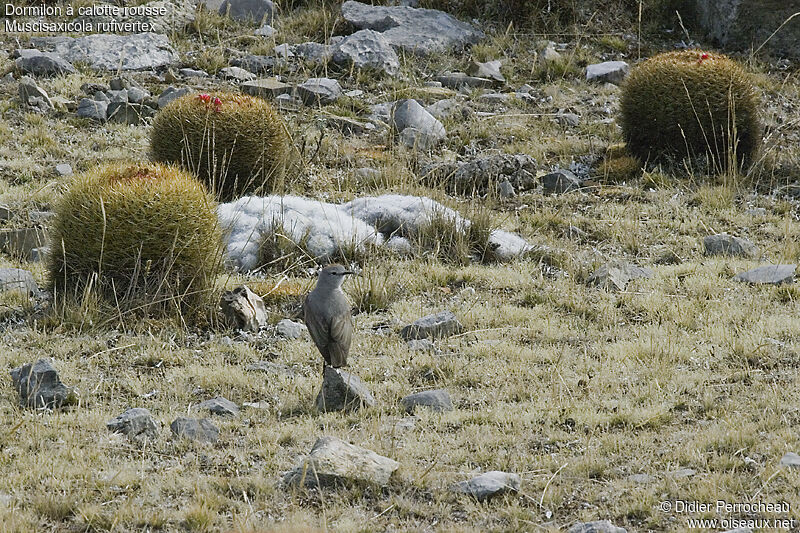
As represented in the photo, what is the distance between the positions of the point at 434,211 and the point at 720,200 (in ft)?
9.94

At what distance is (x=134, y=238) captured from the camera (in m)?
6.89

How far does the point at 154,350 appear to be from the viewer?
648cm

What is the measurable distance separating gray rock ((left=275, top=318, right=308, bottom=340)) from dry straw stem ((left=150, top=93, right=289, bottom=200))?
240 cm

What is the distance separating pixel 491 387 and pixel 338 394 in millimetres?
984

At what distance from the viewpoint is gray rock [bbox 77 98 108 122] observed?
470 inches

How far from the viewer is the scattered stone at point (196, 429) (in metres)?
5.02

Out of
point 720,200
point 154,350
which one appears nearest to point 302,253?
point 154,350

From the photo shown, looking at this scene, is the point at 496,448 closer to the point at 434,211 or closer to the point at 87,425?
the point at 87,425

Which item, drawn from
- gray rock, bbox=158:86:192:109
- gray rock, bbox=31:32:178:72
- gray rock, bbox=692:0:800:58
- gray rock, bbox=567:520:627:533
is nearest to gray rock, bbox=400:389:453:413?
gray rock, bbox=567:520:627:533

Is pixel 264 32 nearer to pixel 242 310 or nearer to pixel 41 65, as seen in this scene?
pixel 41 65

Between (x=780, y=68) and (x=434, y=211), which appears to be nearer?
(x=434, y=211)

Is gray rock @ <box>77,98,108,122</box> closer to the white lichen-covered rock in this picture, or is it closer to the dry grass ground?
the dry grass ground

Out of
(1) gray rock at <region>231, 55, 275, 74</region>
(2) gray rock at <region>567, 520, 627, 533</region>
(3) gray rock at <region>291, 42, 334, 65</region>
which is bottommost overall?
(2) gray rock at <region>567, 520, 627, 533</region>

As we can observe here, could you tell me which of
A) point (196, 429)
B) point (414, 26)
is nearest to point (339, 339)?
point (196, 429)
